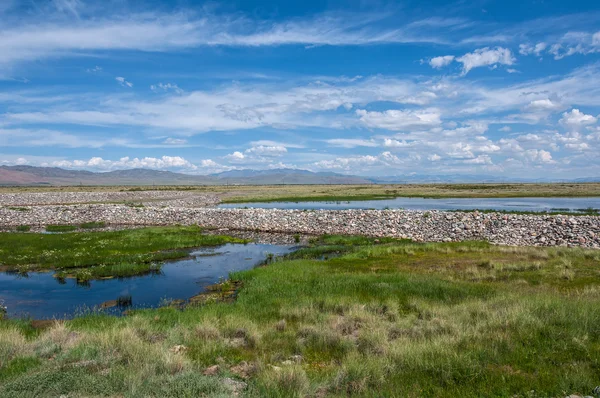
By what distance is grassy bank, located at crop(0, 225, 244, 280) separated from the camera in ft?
76.6

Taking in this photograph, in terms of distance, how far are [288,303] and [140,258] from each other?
15103mm

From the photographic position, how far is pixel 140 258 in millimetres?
25609

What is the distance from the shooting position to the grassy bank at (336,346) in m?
7.32

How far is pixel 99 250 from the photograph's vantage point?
92.7ft

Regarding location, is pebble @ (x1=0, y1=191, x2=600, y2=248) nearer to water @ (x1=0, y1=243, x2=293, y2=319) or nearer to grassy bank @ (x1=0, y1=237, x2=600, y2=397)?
water @ (x1=0, y1=243, x2=293, y2=319)

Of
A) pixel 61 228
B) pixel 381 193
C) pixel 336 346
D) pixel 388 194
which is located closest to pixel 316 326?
pixel 336 346

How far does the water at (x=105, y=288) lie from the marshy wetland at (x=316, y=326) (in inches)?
6.6

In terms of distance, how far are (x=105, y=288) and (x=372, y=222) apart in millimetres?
26683

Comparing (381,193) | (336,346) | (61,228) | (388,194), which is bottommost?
(61,228)

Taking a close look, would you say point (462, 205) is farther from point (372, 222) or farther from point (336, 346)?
point (336, 346)

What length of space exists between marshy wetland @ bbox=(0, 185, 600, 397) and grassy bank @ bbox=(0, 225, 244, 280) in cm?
20

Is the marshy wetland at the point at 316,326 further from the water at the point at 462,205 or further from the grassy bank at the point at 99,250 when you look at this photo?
the water at the point at 462,205

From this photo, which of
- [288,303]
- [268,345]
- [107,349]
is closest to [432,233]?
[288,303]

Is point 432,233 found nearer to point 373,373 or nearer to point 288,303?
point 288,303
